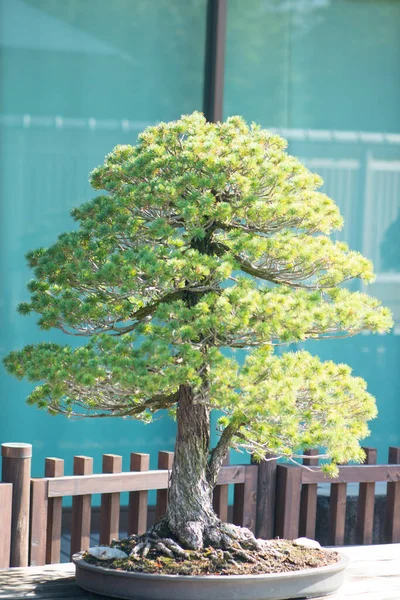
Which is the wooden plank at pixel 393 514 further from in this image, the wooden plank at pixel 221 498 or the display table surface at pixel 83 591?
the wooden plank at pixel 221 498

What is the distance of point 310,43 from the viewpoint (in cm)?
391

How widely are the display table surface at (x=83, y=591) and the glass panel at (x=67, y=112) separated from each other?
143 cm

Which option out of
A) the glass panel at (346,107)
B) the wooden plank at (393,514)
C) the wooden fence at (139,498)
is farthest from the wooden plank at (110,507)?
the glass panel at (346,107)

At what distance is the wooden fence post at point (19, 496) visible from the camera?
2.14 m

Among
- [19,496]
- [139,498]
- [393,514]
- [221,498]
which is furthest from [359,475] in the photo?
[19,496]

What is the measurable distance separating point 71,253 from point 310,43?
243 cm

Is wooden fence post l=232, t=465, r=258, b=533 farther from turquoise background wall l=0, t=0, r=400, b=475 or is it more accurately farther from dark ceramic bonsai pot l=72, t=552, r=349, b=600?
turquoise background wall l=0, t=0, r=400, b=475

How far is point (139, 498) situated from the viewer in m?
2.44

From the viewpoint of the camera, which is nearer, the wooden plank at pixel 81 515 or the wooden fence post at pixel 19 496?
the wooden fence post at pixel 19 496

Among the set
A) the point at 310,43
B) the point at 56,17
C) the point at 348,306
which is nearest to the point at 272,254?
the point at 348,306

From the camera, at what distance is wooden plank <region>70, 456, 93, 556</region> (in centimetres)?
235

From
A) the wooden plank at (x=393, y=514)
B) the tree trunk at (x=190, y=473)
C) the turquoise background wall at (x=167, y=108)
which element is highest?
the turquoise background wall at (x=167, y=108)

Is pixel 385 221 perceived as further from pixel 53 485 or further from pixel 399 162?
pixel 53 485

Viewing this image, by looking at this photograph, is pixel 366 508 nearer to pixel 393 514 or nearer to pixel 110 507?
pixel 393 514
